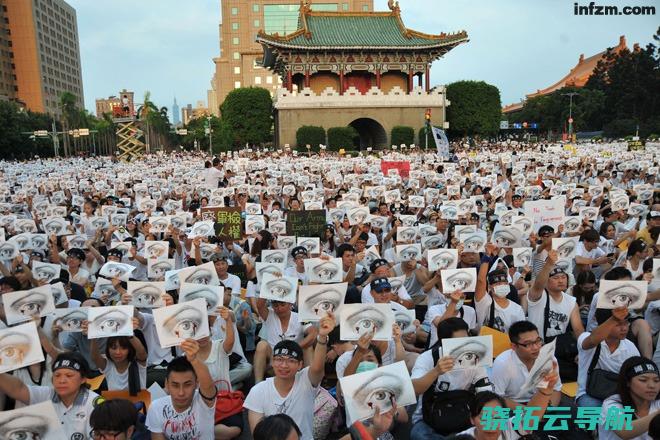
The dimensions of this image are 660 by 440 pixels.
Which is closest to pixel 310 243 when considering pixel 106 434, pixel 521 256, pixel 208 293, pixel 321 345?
pixel 521 256

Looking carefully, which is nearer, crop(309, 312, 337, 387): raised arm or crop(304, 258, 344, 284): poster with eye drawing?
crop(309, 312, 337, 387): raised arm

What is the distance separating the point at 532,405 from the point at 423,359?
895 mm

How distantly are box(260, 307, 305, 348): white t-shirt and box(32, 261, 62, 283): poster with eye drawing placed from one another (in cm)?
303

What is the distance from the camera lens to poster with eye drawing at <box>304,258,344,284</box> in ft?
21.0

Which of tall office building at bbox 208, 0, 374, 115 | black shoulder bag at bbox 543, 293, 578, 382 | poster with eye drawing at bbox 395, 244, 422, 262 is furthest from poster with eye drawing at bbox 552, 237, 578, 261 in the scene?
tall office building at bbox 208, 0, 374, 115

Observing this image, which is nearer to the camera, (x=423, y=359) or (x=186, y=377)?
(x=186, y=377)

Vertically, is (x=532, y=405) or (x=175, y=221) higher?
(x=175, y=221)

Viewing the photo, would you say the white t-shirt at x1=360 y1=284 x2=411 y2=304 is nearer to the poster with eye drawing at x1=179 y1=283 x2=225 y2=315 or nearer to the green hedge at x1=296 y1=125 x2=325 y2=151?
the poster with eye drawing at x1=179 y1=283 x2=225 y2=315

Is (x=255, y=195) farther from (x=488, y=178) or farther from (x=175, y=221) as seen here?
(x=488, y=178)

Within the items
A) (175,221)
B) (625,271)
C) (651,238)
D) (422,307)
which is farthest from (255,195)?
(625,271)

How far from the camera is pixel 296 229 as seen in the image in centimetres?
931

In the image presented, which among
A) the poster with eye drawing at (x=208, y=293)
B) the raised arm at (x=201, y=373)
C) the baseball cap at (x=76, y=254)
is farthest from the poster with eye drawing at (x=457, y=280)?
the baseball cap at (x=76, y=254)

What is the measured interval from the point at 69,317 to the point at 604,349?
4987mm

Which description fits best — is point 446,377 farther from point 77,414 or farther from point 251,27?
point 251,27
